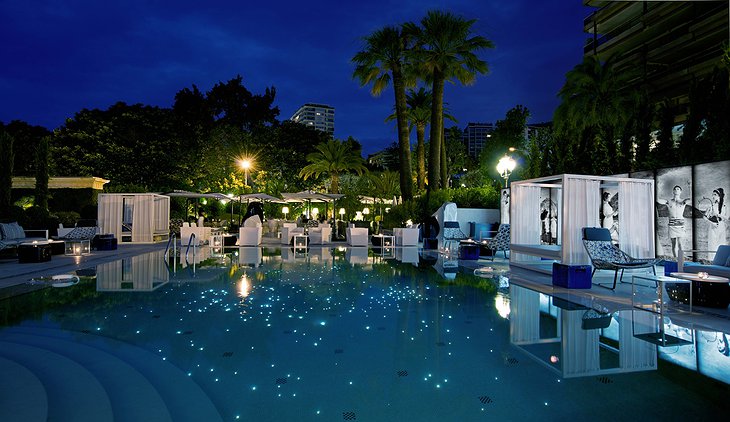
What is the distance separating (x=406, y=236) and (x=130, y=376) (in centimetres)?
1367

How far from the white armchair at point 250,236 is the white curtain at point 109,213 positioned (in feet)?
15.0

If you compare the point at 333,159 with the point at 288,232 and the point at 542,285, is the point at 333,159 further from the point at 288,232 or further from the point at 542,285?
the point at 542,285

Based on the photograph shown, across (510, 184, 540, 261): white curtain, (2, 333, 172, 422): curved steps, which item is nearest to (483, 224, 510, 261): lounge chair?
(510, 184, 540, 261): white curtain

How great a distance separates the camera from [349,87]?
109438 millimetres

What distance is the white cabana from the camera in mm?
15922

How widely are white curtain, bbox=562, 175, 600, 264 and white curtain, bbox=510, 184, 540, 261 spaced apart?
7.14 feet

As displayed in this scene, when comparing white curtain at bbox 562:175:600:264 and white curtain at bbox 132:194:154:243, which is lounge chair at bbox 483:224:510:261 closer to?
white curtain at bbox 562:175:600:264

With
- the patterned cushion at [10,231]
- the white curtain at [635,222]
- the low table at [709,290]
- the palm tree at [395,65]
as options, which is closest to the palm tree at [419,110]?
the palm tree at [395,65]

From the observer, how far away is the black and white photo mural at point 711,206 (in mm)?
8812

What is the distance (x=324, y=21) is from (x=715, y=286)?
218 ft

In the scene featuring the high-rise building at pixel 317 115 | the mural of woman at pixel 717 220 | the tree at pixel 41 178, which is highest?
the high-rise building at pixel 317 115

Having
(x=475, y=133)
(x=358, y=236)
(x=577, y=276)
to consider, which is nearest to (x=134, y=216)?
(x=358, y=236)

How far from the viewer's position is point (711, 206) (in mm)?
9086

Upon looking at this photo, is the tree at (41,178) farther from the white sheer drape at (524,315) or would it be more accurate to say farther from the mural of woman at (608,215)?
the mural of woman at (608,215)
